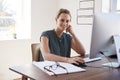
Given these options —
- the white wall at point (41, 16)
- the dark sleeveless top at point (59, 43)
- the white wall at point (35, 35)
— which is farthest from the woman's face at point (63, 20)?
the white wall at point (41, 16)

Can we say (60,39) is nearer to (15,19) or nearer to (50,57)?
(50,57)

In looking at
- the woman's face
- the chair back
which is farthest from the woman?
the chair back

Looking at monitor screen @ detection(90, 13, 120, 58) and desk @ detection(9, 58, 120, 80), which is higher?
monitor screen @ detection(90, 13, 120, 58)

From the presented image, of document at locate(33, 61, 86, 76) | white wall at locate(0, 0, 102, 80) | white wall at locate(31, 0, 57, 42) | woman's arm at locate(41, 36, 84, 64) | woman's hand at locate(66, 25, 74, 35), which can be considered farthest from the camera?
white wall at locate(31, 0, 57, 42)

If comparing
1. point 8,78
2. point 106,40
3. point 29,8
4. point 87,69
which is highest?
point 29,8

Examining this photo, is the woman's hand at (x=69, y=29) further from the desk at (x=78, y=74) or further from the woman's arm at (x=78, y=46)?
the desk at (x=78, y=74)

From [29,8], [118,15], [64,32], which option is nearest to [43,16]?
[29,8]

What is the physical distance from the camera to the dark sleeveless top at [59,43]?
6.56 ft

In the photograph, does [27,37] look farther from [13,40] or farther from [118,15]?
[118,15]

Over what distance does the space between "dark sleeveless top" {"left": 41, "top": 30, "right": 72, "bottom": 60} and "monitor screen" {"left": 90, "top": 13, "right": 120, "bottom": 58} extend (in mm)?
579

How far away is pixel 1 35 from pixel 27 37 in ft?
1.49

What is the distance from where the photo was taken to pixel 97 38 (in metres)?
1.44

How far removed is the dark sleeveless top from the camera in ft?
6.56

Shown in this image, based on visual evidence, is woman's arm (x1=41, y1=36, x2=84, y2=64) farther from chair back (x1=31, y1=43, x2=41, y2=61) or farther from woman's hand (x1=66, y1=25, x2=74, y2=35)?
woman's hand (x1=66, y1=25, x2=74, y2=35)
